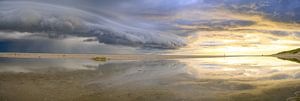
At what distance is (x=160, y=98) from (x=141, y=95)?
1721 millimetres

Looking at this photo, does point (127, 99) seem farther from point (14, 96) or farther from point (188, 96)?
point (14, 96)

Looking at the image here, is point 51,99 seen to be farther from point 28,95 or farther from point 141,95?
point 141,95

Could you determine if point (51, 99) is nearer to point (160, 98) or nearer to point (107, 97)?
point (107, 97)

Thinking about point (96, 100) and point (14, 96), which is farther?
point (14, 96)

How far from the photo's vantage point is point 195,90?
22562mm

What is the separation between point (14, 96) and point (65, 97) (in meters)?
Result: 3.72

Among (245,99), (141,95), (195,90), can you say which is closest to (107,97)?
(141,95)

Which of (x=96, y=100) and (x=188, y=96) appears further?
(x=188, y=96)

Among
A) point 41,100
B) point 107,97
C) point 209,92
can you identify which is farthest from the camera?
point 209,92

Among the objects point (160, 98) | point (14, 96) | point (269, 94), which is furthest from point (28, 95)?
point (269, 94)

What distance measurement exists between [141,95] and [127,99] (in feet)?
5.62

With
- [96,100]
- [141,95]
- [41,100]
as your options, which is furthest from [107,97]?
[41,100]

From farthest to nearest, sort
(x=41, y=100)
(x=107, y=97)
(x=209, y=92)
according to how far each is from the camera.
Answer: (x=209, y=92), (x=107, y=97), (x=41, y=100)

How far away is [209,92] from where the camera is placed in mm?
21578
